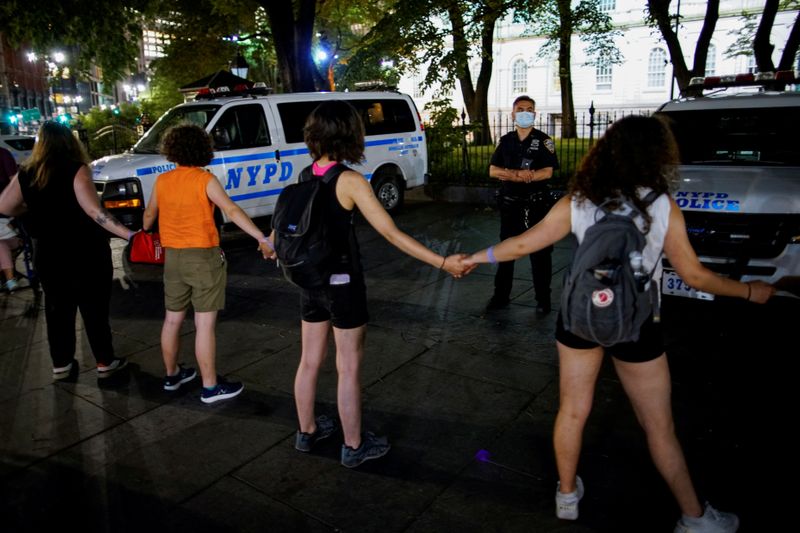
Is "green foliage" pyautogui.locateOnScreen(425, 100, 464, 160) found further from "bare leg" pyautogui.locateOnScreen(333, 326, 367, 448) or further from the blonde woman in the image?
"bare leg" pyautogui.locateOnScreen(333, 326, 367, 448)

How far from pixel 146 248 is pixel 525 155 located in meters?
3.29

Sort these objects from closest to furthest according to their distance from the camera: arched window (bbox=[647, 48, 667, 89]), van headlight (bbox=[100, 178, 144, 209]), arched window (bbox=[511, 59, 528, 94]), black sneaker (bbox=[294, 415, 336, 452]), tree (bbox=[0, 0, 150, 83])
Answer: black sneaker (bbox=[294, 415, 336, 452]) → van headlight (bbox=[100, 178, 144, 209]) → tree (bbox=[0, 0, 150, 83]) → arched window (bbox=[647, 48, 667, 89]) → arched window (bbox=[511, 59, 528, 94])

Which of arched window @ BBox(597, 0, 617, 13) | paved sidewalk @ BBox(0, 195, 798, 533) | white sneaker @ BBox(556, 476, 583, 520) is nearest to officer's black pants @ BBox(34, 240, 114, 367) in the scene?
paved sidewalk @ BBox(0, 195, 798, 533)

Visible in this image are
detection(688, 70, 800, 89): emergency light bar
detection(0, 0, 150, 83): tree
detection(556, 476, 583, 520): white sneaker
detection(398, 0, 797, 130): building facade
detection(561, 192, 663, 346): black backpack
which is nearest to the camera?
detection(561, 192, 663, 346): black backpack

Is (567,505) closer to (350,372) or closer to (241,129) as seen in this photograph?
(350,372)

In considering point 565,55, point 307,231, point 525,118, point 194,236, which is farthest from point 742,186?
point 565,55

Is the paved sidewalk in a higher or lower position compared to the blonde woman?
lower

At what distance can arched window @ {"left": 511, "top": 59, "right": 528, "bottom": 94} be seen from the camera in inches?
1761

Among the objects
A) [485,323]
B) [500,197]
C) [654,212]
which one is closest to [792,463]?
[654,212]

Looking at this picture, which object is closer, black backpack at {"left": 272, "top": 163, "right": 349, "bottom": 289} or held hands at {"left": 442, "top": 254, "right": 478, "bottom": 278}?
black backpack at {"left": 272, "top": 163, "right": 349, "bottom": 289}

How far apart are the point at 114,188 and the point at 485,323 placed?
214 inches

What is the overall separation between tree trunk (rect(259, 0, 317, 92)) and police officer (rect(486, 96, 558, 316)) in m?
9.68

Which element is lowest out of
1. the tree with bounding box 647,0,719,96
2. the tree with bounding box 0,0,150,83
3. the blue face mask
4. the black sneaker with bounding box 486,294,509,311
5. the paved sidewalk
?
the paved sidewalk

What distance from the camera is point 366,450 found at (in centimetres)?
329
